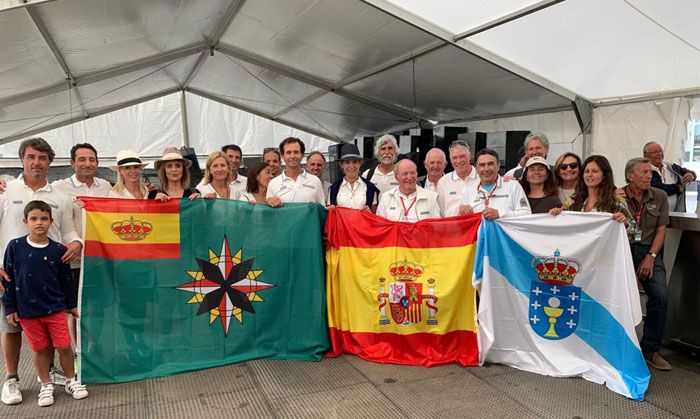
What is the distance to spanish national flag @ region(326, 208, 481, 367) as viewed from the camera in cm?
335

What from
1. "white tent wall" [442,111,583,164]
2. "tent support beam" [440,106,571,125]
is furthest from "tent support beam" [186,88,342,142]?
"white tent wall" [442,111,583,164]

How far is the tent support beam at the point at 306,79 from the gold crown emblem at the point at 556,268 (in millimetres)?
6886

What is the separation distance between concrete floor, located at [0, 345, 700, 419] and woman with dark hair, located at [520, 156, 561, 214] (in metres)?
1.24

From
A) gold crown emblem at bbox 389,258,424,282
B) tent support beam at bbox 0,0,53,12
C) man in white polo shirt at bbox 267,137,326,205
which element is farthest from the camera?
tent support beam at bbox 0,0,53,12

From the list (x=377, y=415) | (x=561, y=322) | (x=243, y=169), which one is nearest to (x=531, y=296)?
(x=561, y=322)

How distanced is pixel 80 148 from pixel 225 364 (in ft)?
6.21

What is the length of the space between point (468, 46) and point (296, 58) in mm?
3264

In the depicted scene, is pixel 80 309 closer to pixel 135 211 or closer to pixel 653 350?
pixel 135 211

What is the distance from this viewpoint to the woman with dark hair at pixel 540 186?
11.1ft

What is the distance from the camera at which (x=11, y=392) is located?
279 centimetres

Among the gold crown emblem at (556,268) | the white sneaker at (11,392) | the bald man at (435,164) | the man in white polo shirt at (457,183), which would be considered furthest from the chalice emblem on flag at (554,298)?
the white sneaker at (11,392)

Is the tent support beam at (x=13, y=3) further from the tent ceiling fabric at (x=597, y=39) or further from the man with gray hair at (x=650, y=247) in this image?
the man with gray hair at (x=650, y=247)

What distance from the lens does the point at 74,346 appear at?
123 inches

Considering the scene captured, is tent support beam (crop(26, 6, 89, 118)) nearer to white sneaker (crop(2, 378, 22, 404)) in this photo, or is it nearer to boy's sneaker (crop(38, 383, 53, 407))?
white sneaker (crop(2, 378, 22, 404))
